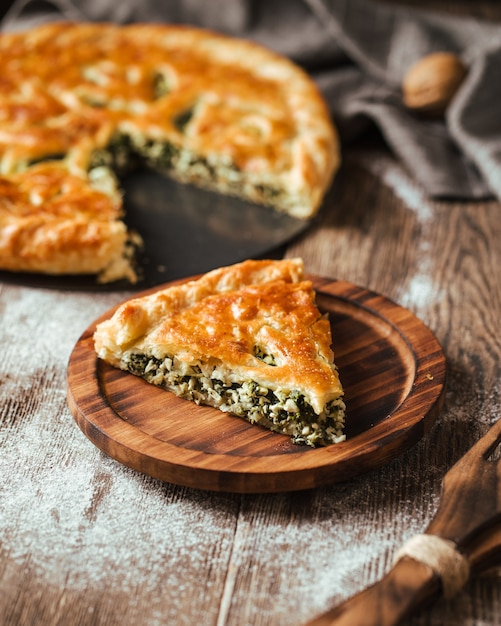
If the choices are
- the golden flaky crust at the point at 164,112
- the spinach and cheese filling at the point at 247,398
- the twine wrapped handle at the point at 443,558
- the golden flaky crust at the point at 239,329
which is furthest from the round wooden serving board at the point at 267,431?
the golden flaky crust at the point at 164,112

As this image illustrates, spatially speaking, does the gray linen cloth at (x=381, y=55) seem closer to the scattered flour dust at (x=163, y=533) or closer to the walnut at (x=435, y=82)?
the walnut at (x=435, y=82)

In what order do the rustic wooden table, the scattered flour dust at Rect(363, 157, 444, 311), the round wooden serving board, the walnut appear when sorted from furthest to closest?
the walnut
the scattered flour dust at Rect(363, 157, 444, 311)
the round wooden serving board
the rustic wooden table

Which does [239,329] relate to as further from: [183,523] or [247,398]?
[183,523]

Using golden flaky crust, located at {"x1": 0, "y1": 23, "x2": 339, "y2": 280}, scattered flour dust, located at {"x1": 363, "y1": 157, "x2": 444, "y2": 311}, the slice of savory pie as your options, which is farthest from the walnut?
the slice of savory pie

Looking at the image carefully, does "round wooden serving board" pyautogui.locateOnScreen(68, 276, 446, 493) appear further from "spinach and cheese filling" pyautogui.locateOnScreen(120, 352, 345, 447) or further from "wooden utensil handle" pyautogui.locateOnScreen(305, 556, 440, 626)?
"wooden utensil handle" pyautogui.locateOnScreen(305, 556, 440, 626)

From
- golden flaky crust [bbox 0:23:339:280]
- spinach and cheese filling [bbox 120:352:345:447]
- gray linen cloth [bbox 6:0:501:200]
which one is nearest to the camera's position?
spinach and cheese filling [bbox 120:352:345:447]

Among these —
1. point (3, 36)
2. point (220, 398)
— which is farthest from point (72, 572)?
point (3, 36)

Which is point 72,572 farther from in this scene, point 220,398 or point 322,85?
point 322,85
